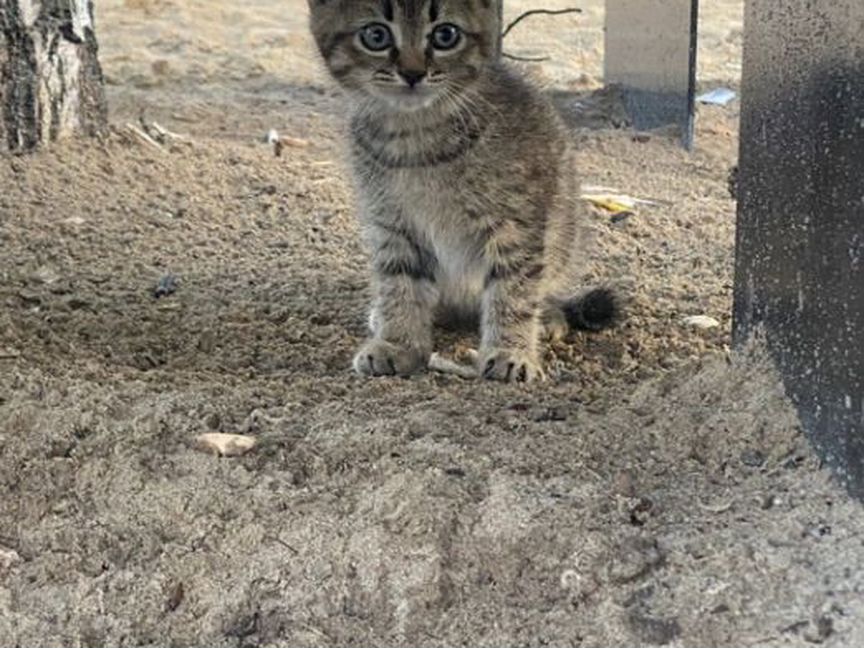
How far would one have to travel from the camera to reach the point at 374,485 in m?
2.80

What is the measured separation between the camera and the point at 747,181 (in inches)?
118

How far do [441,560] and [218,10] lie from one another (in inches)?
260

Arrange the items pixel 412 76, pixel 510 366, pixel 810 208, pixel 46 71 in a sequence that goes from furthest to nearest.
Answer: pixel 46 71, pixel 510 366, pixel 412 76, pixel 810 208

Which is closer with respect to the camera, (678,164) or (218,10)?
(678,164)

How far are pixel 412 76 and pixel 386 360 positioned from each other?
71 cm

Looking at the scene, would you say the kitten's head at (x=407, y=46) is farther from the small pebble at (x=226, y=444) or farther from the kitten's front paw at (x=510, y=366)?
the small pebble at (x=226, y=444)

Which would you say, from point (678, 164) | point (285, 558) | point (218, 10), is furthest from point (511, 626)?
point (218, 10)

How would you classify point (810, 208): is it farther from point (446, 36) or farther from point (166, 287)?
point (166, 287)

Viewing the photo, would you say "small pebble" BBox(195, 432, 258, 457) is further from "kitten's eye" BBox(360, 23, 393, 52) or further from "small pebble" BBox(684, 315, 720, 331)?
"small pebble" BBox(684, 315, 720, 331)

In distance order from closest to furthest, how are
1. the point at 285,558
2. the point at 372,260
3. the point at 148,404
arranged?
the point at 285,558
the point at 148,404
the point at 372,260

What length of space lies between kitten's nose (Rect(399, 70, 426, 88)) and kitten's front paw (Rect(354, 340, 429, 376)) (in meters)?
0.68

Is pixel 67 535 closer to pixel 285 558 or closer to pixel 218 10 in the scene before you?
pixel 285 558

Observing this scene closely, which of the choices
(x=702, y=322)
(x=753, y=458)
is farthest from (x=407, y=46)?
(x=753, y=458)

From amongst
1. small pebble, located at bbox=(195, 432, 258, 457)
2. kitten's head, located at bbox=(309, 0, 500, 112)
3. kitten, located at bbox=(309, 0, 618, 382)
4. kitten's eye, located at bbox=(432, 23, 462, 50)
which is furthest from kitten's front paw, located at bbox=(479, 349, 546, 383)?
small pebble, located at bbox=(195, 432, 258, 457)
